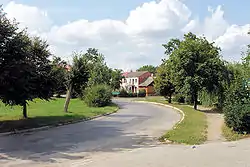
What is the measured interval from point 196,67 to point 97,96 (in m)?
12.1

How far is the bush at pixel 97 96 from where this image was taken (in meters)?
39.1

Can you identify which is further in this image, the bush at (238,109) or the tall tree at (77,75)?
the tall tree at (77,75)

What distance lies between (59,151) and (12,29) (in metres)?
8.34

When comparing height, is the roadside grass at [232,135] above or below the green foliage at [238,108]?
below

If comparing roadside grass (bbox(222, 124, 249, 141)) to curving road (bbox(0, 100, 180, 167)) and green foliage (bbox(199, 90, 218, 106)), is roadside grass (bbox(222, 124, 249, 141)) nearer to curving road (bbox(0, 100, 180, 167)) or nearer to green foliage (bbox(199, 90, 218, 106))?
curving road (bbox(0, 100, 180, 167))

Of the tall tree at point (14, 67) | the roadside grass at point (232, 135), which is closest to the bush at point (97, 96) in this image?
the tall tree at point (14, 67)

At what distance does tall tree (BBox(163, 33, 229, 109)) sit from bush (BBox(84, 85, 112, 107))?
9.31m

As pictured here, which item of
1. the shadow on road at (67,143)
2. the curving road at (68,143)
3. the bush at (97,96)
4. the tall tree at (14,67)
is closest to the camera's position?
the curving road at (68,143)

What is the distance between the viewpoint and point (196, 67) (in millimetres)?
34312

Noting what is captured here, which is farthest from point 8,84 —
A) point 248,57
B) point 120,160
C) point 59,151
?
point 248,57

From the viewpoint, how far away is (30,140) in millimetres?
15445

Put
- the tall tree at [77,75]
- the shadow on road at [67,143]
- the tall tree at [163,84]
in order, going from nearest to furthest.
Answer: the shadow on road at [67,143] < the tall tree at [77,75] < the tall tree at [163,84]

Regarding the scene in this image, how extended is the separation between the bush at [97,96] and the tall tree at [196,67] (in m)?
9.31

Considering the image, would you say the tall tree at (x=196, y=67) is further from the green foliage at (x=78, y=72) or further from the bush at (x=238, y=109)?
the bush at (x=238, y=109)
